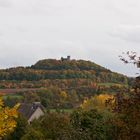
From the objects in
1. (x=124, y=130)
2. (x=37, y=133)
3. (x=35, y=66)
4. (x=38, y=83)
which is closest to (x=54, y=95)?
(x=38, y=83)

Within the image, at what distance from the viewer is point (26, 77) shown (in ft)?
588

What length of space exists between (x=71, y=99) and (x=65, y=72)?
2998 centimetres

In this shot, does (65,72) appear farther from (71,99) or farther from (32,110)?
(32,110)

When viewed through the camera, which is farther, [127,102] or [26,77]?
[26,77]

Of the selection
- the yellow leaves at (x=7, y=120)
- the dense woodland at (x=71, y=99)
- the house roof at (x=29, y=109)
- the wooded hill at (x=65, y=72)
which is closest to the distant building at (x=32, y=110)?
the house roof at (x=29, y=109)

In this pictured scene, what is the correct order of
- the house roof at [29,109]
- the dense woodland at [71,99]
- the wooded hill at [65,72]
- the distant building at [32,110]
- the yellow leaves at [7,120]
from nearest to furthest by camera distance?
the yellow leaves at [7,120]
the dense woodland at [71,99]
the distant building at [32,110]
the house roof at [29,109]
the wooded hill at [65,72]

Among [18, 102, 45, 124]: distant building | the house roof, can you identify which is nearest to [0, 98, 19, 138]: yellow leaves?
[18, 102, 45, 124]: distant building

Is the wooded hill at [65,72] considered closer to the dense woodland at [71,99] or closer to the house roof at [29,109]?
the dense woodland at [71,99]

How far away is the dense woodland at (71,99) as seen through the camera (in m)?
17.8

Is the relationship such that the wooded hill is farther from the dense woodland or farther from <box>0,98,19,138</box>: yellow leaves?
<box>0,98,19,138</box>: yellow leaves

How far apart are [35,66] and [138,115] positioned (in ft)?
559

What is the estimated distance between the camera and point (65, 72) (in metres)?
176

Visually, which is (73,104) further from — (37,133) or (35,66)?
(37,133)

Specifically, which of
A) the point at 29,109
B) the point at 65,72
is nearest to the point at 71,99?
the point at 65,72
